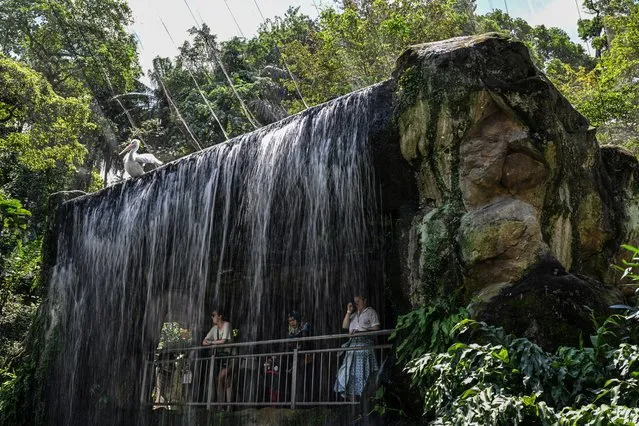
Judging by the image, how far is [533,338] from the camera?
7.31 metres

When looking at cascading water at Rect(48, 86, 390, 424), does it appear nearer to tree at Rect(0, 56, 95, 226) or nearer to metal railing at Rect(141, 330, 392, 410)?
metal railing at Rect(141, 330, 392, 410)

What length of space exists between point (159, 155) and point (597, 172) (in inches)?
1046

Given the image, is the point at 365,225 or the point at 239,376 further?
the point at 239,376

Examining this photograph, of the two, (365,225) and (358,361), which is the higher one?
(365,225)

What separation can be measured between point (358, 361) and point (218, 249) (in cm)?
405

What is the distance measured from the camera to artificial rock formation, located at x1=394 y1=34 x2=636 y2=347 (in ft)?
25.1

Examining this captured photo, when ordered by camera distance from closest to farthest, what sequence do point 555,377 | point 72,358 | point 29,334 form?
point 555,377
point 72,358
point 29,334

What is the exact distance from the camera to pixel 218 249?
12.1 m

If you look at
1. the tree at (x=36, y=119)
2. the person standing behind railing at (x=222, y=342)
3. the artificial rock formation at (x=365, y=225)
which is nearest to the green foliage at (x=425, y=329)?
the artificial rock formation at (x=365, y=225)

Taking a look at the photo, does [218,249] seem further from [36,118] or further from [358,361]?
[36,118]

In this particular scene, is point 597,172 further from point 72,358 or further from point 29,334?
point 29,334

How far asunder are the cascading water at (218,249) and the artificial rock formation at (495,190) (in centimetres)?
117

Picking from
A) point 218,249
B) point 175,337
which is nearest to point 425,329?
point 218,249

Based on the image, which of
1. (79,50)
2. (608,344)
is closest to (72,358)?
(608,344)
